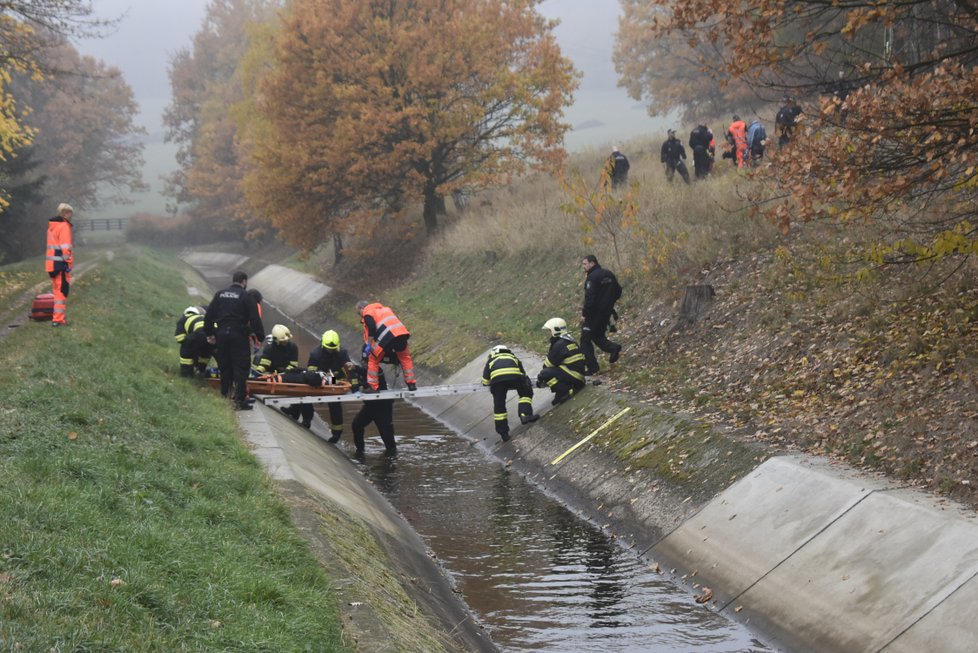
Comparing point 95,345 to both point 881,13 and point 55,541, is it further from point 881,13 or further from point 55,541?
point 881,13

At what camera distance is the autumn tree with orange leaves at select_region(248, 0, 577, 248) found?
36.7 metres

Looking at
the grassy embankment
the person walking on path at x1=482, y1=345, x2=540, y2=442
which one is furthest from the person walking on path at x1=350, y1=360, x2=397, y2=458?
the grassy embankment

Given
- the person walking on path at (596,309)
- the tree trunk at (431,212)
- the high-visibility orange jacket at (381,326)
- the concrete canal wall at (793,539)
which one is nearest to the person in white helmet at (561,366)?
the person walking on path at (596,309)

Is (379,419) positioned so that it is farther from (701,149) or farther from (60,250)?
(701,149)

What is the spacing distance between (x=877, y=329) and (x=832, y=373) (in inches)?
35.9

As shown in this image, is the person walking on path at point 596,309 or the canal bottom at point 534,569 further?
the person walking on path at point 596,309

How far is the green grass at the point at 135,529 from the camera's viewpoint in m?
6.21

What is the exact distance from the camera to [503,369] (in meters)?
18.1

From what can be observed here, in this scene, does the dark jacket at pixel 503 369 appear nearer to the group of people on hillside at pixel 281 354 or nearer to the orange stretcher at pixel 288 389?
the group of people on hillside at pixel 281 354

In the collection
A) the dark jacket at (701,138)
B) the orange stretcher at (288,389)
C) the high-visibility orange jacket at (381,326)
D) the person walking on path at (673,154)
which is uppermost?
the dark jacket at (701,138)

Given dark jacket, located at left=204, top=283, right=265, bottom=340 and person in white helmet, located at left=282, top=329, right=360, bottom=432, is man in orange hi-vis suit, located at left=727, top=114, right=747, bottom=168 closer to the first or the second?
person in white helmet, located at left=282, top=329, right=360, bottom=432

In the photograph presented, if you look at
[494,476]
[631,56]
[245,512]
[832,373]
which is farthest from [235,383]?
[631,56]

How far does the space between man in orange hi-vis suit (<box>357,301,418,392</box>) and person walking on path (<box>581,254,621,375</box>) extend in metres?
3.25

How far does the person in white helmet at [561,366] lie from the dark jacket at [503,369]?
65 centimetres
